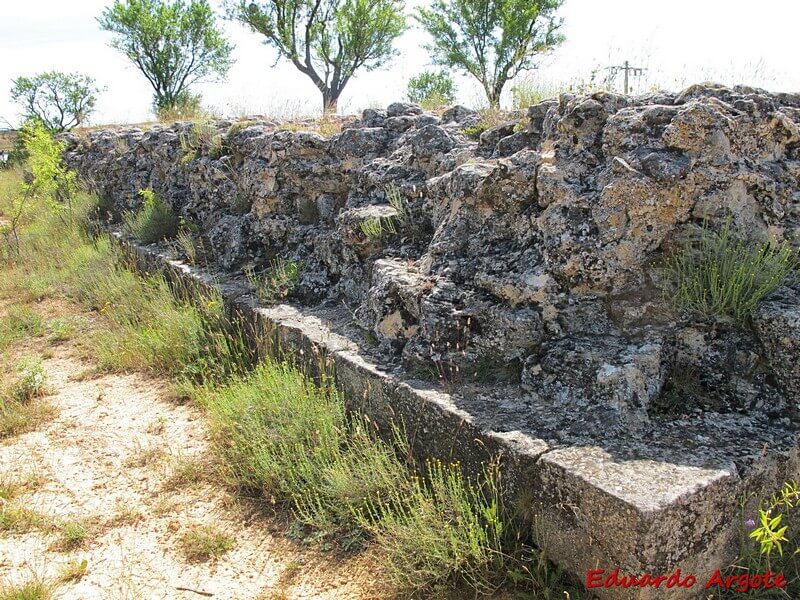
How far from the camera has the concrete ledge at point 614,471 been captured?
2.09m

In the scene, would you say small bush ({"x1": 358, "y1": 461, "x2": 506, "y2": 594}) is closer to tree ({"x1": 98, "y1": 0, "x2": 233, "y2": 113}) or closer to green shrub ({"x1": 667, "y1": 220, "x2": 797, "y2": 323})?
green shrub ({"x1": 667, "y1": 220, "x2": 797, "y2": 323})

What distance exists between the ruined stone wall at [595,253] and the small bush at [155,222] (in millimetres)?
3913

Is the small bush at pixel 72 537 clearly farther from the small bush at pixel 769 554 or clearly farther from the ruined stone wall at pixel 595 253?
the small bush at pixel 769 554

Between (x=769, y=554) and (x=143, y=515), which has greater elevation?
(x=769, y=554)

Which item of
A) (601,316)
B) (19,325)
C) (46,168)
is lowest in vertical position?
(19,325)

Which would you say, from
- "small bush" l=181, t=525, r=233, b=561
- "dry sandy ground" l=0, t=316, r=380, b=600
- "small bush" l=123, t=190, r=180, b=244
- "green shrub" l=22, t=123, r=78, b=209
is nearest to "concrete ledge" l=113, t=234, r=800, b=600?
"dry sandy ground" l=0, t=316, r=380, b=600

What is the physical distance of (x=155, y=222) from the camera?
7379 mm

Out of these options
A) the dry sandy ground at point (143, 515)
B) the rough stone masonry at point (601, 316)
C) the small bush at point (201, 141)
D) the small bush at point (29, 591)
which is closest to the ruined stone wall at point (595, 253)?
the rough stone masonry at point (601, 316)

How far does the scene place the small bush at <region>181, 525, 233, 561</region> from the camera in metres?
3.02

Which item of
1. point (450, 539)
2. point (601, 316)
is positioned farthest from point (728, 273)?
point (450, 539)

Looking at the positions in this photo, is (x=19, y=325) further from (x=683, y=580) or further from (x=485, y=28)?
(x=485, y=28)

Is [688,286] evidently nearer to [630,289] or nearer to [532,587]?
[630,289]

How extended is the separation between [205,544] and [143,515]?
51 cm

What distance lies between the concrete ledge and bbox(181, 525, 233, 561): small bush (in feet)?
3.40
